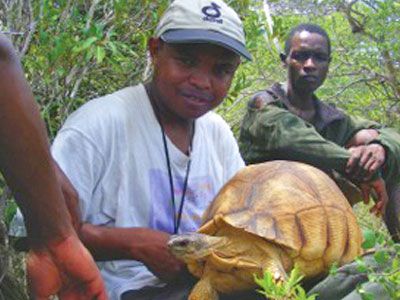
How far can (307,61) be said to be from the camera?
188 inches

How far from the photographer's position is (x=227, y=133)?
324cm

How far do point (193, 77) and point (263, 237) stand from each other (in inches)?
24.1

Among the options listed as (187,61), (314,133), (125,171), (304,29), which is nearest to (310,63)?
(304,29)

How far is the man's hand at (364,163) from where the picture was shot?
13.7 feet

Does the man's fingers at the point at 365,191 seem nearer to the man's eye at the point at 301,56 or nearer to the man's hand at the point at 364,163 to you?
the man's hand at the point at 364,163

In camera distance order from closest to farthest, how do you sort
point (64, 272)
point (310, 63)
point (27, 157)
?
point (27, 157)
point (64, 272)
point (310, 63)

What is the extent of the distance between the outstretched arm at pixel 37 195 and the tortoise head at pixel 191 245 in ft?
2.80

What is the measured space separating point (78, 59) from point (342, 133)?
184 cm

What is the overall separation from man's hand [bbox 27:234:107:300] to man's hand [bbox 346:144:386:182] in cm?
273

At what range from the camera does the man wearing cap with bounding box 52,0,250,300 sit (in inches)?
107

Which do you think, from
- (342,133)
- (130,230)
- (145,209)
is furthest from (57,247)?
(342,133)

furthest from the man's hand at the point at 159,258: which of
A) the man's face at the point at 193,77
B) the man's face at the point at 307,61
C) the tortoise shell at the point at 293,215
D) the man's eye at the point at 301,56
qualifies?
the man's eye at the point at 301,56

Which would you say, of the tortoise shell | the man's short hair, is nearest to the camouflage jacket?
the man's short hair

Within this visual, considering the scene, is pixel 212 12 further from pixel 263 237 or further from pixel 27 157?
pixel 27 157
